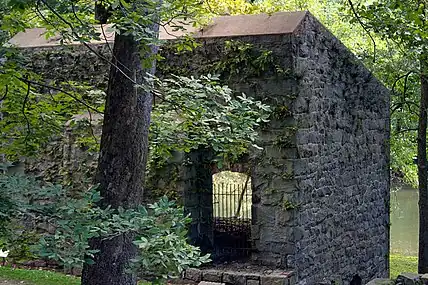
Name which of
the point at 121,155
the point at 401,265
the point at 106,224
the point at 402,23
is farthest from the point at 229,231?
the point at 401,265

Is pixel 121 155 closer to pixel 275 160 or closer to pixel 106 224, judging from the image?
pixel 106 224

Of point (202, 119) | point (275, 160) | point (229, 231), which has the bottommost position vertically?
point (229, 231)

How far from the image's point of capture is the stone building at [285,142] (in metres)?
8.02

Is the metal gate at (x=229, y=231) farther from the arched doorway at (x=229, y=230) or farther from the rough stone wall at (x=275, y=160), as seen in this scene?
the rough stone wall at (x=275, y=160)

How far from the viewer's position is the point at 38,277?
812 cm

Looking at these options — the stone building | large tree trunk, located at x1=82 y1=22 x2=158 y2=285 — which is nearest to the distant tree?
the stone building

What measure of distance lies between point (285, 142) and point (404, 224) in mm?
14305

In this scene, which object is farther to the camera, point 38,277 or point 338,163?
point 338,163

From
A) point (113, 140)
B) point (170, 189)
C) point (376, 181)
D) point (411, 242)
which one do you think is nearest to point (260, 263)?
point (170, 189)

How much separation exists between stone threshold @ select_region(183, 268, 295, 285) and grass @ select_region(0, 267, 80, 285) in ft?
4.88

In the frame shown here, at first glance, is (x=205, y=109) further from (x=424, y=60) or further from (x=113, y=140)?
(x=424, y=60)

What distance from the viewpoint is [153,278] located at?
12.6ft

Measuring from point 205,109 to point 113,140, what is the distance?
84cm

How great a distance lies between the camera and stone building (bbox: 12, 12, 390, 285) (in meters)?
8.02
